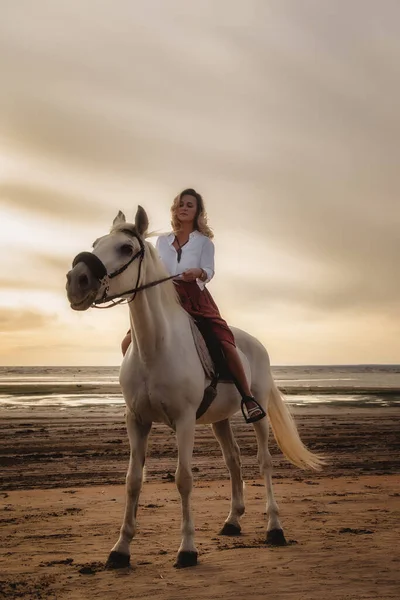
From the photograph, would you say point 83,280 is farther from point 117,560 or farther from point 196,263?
point 117,560

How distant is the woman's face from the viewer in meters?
6.36

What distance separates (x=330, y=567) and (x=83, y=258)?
316 centimetres

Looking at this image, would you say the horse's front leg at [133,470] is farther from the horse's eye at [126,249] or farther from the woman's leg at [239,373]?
the horse's eye at [126,249]

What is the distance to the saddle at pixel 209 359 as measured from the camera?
6.01 metres

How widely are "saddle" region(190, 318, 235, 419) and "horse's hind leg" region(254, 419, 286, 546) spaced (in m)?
0.97

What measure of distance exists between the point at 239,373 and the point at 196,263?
3.77 feet

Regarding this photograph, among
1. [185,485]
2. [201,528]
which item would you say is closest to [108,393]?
[201,528]

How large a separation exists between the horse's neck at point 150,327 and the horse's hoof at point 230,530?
7.15 ft

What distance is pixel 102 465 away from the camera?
11680 millimetres

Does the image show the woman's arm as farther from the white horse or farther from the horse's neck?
the horse's neck

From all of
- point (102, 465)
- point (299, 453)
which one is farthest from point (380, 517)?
point (102, 465)

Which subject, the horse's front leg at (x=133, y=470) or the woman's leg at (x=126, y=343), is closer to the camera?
the horse's front leg at (x=133, y=470)

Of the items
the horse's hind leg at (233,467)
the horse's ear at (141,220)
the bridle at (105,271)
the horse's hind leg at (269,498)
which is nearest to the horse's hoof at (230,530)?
the horse's hind leg at (233,467)

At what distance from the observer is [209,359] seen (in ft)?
20.1
